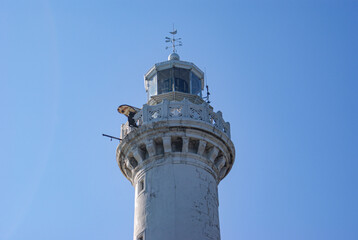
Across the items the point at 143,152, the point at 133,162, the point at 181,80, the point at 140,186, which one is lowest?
the point at 140,186

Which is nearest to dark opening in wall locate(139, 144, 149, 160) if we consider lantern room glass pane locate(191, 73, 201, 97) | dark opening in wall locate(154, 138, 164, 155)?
dark opening in wall locate(154, 138, 164, 155)

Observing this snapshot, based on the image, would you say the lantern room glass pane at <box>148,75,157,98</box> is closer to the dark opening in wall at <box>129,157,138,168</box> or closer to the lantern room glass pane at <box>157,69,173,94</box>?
the lantern room glass pane at <box>157,69,173,94</box>

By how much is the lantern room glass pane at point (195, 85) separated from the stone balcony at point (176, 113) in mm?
2244

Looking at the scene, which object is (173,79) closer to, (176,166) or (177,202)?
(176,166)

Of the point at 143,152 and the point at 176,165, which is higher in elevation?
the point at 143,152

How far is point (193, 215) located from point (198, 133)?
3347mm

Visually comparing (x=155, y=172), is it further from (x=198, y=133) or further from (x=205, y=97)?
(x=205, y=97)

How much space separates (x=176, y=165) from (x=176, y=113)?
6.94ft

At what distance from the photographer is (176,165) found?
24.3 metres

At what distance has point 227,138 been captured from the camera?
1008 inches

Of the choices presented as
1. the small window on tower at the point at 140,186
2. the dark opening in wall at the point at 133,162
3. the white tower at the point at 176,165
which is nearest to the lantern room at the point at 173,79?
the white tower at the point at 176,165

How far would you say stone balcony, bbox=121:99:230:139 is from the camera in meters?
24.9

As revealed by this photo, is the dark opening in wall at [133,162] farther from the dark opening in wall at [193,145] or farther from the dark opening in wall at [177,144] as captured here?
the dark opening in wall at [193,145]

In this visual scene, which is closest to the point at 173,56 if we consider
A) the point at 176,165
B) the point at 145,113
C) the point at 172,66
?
the point at 172,66
